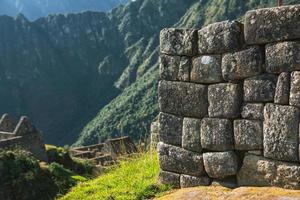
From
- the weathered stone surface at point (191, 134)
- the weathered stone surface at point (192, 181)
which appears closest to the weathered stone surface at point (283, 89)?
the weathered stone surface at point (191, 134)

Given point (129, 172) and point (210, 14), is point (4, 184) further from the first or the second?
point (210, 14)

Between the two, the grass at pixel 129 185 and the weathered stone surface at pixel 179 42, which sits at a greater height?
the weathered stone surface at pixel 179 42

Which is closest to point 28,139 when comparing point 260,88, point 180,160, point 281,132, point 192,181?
point 180,160

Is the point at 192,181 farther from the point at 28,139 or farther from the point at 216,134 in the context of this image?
the point at 28,139

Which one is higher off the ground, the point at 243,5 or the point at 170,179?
the point at 243,5

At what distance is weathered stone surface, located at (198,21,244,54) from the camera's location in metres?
7.19

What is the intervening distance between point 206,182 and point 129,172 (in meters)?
2.44

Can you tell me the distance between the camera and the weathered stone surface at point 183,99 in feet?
25.5

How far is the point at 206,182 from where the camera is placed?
25.7ft

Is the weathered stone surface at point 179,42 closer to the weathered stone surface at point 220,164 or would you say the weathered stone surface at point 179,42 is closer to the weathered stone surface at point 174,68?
the weathered stone surface at point 174,68

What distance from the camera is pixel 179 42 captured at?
8.01 m

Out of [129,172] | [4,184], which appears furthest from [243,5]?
[129,172]

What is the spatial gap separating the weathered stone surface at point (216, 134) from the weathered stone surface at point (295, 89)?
1118 mm

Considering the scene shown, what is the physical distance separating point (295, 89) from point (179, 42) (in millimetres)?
2132
